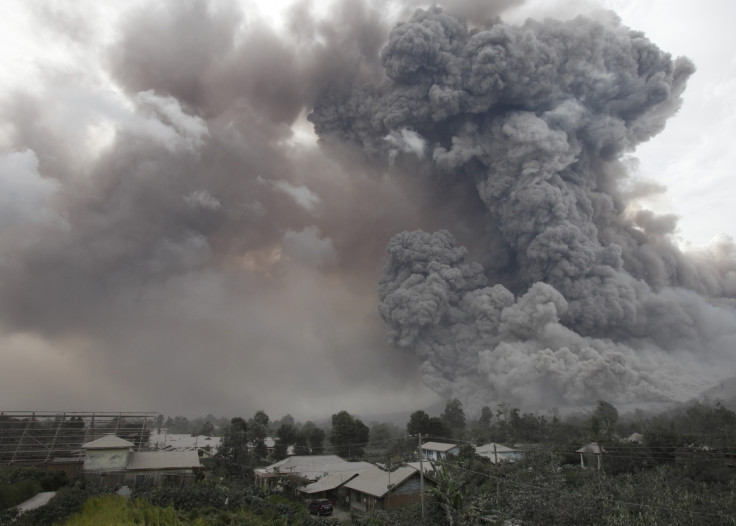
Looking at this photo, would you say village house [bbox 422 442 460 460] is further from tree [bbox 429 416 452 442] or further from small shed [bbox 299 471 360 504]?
small shed [bbox 299 471 360 504]

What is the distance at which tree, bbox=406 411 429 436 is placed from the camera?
7050 centimetres

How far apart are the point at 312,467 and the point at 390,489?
2202 cm

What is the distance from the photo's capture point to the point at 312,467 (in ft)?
174

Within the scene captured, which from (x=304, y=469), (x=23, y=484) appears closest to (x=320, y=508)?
(x=23, y=484)

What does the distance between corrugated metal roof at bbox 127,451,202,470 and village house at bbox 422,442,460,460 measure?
3310cm

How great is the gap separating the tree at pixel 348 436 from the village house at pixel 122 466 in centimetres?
3495

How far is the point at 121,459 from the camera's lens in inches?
1457

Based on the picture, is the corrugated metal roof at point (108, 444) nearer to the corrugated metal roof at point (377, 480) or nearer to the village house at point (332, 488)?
the village house at point (332, 488)

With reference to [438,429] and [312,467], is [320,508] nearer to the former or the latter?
[312,467]

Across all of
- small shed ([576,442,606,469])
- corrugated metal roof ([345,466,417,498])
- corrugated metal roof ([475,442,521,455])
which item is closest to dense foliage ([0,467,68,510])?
corrugated metal roof ([345,466,417,498])

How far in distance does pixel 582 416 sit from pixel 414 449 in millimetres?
37860

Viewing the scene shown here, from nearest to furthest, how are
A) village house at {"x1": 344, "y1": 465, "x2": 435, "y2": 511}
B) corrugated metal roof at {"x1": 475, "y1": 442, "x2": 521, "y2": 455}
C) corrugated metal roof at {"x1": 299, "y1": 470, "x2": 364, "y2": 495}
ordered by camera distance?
village house at {"x1": 344, "y1": 465, "x2": 435, "y2": 511}
corrugated metal roof at {"x1": 299, "y1": 470, "x2": 364, "y2": 495}
corrugated metal roof at {"x1": 475, "y1": 442, "x2": 521, "y2": 455}

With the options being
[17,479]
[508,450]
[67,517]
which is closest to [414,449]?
[508,450]

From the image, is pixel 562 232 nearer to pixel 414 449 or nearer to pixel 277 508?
pixel 414 449
